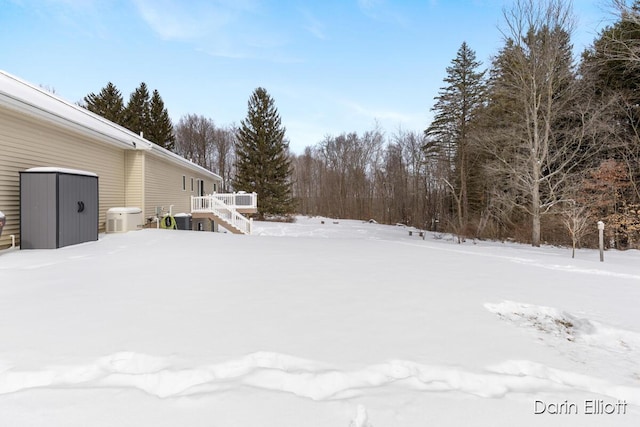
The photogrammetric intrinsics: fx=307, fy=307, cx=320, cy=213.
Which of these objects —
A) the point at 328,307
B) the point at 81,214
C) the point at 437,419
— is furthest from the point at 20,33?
the point at 437,419

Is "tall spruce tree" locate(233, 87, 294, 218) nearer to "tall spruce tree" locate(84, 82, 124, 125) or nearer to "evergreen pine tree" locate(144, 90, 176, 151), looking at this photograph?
"evergreen pine tree" locate(144, 90, 176, 151)

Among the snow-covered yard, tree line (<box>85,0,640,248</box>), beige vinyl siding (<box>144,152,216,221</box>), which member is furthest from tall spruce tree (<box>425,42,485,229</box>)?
the snow-covered yard

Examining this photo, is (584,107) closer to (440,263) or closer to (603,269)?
(603,269)

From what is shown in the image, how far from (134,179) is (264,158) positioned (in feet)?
57.5

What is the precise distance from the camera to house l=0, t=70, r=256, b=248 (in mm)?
6559

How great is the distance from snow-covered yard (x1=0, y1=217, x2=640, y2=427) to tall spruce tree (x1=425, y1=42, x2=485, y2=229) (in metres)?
16.7

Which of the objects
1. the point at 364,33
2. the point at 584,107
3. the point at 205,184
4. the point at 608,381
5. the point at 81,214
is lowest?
the point at 608,381

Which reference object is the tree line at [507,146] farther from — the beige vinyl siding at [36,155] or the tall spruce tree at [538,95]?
the beige vinyl siding at [36,155]

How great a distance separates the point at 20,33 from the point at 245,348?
17291 mm

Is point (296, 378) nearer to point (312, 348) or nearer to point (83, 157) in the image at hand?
point (312, 348)

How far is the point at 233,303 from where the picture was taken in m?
3.31

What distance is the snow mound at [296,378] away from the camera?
6.10 ft

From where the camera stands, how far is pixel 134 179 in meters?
11.2

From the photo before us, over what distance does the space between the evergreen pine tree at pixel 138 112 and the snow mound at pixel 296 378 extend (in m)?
34.0
